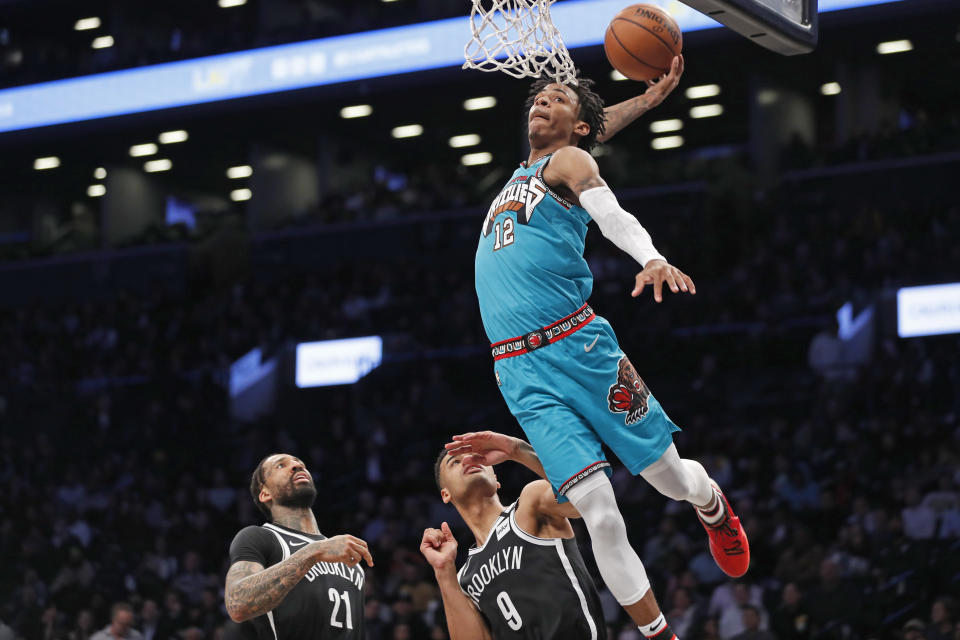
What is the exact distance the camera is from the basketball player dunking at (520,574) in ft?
17.8

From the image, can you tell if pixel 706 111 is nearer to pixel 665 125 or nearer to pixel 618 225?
pixel 665 125

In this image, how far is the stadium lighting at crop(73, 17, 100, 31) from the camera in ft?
98.5

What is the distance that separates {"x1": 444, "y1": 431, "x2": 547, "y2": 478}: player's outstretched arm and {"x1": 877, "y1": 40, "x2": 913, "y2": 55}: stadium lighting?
60.9 feet

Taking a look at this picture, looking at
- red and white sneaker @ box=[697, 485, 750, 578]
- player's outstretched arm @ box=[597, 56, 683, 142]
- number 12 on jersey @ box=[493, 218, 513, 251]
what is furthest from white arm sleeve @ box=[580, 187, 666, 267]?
red and white sneaker @ box=[697, 485, 750, 578]

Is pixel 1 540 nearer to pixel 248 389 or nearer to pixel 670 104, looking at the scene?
pixel 248 389

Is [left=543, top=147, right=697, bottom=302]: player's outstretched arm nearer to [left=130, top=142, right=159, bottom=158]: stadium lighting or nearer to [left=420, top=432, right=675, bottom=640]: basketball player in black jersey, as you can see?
[left=420, top=432, right=675, bottom=640]: basketball player in black jersey

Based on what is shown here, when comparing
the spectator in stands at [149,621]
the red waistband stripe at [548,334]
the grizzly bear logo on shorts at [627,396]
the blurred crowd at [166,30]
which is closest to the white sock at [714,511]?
the grizzly bear logo on shorts at [627,396]

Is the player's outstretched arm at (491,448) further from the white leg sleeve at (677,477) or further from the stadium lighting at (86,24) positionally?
the stadium lighting at (86,24)

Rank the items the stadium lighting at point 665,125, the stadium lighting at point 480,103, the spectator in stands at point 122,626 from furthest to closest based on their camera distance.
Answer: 1. the stadium lighting at point 665,125
2. the stadium lighting at point 480,103
3. the spectator in stands at point 122,626

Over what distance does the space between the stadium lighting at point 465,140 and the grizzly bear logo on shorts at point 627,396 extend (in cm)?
2404

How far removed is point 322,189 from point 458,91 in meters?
4.52

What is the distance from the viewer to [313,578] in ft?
19.7

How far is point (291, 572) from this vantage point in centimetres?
548

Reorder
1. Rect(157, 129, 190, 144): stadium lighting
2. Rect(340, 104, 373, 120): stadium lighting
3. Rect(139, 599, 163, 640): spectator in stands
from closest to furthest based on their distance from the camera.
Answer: Rect(139, 599, 163, 640): spectator in stands < Rect(340, 104, 373, 120): stadium lighting < Rect(157, 129, 190, 144): stadium lighting
